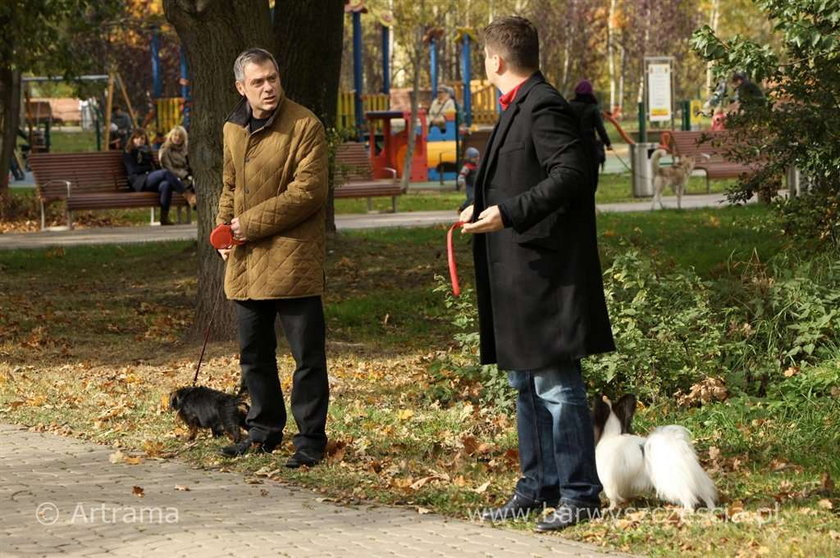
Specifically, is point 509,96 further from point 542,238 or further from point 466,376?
point 466,376

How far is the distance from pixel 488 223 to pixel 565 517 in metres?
1.23

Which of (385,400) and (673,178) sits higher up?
(673,178)

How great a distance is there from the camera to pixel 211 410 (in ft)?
27.3

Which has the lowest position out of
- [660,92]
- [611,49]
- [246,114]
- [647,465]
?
[647,465]

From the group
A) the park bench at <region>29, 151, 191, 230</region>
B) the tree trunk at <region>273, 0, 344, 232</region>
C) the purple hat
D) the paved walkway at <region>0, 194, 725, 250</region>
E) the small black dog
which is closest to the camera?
the small black dog

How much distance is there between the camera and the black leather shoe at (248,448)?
793 cm

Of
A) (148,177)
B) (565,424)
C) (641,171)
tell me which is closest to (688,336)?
(565,424)

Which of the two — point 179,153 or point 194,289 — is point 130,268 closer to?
point 194,289

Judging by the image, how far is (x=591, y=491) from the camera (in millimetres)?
6188

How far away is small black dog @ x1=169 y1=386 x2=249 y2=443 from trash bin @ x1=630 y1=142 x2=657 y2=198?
18.3 m

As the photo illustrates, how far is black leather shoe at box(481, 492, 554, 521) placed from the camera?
6371 mm

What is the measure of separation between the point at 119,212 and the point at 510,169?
66.7ft

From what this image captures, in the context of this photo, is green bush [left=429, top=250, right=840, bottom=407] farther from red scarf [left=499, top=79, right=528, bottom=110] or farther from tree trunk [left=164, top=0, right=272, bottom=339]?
red scarf [left=499, top=79, right=528, bottom=110]

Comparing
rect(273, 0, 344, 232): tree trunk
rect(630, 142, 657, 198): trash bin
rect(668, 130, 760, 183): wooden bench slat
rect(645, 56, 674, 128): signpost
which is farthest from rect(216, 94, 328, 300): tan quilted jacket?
rect(645, 56, 674, 128): signpost
